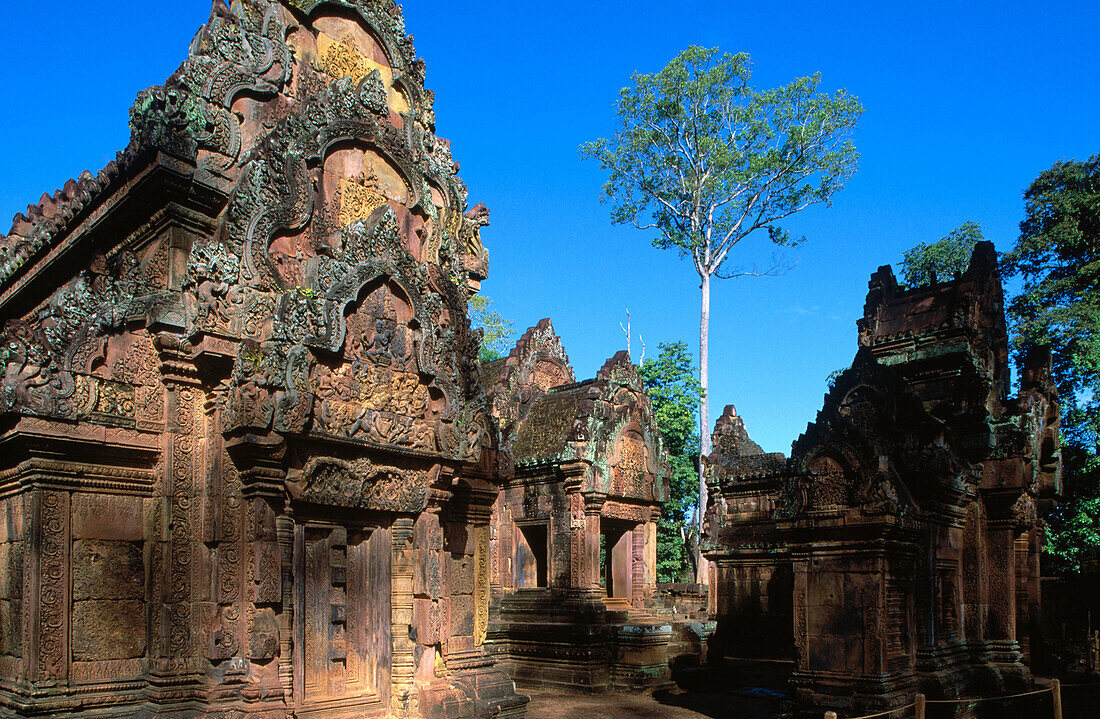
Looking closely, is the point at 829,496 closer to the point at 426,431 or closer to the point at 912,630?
the point at 912,630

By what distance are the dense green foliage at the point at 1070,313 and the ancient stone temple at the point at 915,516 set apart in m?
7.38

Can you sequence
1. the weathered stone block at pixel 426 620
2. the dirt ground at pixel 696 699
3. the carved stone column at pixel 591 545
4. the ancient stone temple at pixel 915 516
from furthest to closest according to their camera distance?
1. the carved stone column at pixel 591 545
2. the dirt ground at pixel 696 699
3. the ancient stone temple at pixel 915 516
4. the weathered stone block at pixel 426 620

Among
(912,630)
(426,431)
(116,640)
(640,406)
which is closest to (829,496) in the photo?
(912,630)

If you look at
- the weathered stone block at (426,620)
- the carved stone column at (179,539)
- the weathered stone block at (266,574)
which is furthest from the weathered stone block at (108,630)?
the weathered stone block at (426,620)

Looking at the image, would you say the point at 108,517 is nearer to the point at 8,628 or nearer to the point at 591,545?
the point at 8,628

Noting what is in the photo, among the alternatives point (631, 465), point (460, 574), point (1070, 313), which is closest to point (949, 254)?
point (1070, 313)

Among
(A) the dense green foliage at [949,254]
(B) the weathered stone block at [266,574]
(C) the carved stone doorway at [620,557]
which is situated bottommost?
(C) the carved stone doorway at [620,557]

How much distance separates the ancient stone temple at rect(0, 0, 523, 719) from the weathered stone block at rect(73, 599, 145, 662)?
0.05 feet

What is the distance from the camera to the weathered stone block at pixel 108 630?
22.7ft

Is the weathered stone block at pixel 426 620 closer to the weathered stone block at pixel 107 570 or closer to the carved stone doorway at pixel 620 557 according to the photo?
the weathered stone block at pixel 107 570

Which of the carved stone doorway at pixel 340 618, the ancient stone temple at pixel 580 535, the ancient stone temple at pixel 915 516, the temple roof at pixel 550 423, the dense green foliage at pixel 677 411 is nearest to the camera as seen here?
the carved stone doorway at pixel 340 618

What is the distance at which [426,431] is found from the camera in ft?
28.7

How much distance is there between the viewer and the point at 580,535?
18031 millimetres

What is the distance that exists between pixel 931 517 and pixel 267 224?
8.85 metres
